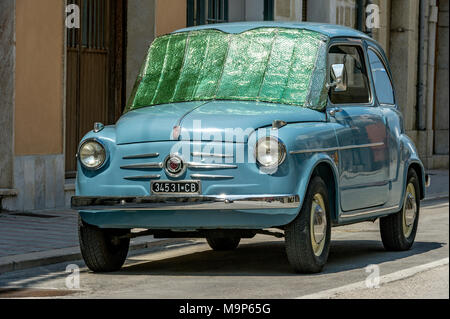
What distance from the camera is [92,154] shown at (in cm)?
1053

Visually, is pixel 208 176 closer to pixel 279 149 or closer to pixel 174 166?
pixel 174 166

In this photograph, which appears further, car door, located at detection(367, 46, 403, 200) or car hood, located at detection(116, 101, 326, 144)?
car door, located at detection(367, 46, 403, 200)

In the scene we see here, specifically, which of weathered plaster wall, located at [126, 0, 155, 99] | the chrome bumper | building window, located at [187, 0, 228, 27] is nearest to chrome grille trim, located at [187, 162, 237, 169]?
the chrome bumper

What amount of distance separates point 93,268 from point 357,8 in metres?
19.1

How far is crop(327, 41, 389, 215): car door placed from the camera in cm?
1127

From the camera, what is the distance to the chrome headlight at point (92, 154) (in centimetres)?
Result: 1048

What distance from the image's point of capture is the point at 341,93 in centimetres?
1177

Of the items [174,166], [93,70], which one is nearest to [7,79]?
[93,70]

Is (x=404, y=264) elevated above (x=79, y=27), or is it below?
below

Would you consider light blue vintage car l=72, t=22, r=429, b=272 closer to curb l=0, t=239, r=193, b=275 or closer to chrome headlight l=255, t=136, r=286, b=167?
chrome headlight l=255, t=136, r=286, b=167

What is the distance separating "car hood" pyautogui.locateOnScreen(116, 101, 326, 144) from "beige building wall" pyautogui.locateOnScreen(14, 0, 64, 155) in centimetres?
578
